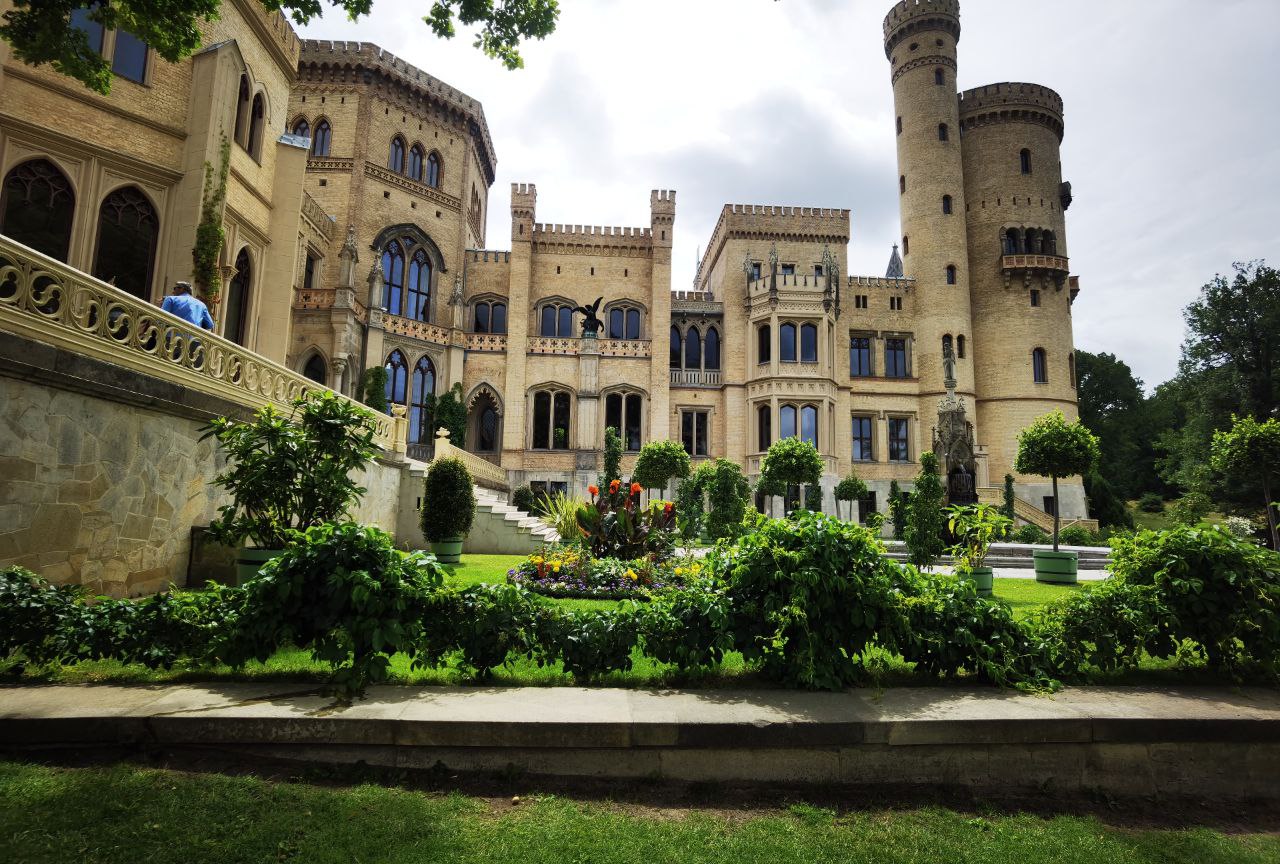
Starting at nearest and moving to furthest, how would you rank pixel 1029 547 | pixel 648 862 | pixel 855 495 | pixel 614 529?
pixel 648 862, pixel 614 529, pixel 1029 547, pixel 855 495

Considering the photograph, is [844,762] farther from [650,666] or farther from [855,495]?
[855,495]

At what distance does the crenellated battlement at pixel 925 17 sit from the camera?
1350 inches

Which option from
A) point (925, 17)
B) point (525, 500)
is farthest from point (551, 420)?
point (925, 17)

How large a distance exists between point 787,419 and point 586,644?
27657 millimetres

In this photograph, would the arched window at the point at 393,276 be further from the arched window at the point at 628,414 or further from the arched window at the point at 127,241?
the arched window at the point at 127,241

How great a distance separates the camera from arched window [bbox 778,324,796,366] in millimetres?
31281

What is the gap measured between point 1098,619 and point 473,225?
3241 centimetres

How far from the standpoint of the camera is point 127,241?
494 inches

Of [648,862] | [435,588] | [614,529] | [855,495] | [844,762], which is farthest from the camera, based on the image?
[855,495]

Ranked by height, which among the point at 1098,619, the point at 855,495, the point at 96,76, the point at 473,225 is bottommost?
the point at 1098,619

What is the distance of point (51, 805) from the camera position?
9.27 ft

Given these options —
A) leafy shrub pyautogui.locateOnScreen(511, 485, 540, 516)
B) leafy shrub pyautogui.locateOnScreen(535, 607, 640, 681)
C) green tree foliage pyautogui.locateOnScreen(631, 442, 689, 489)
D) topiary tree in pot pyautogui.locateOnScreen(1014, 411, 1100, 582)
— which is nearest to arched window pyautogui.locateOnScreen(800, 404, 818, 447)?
green tree foliage pyautogui.locateOnScreen(631, 442, 689, 489)

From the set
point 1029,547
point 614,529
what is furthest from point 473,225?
point 1029,547

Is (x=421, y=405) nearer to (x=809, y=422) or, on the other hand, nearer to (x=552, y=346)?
(x=552, y=346)
